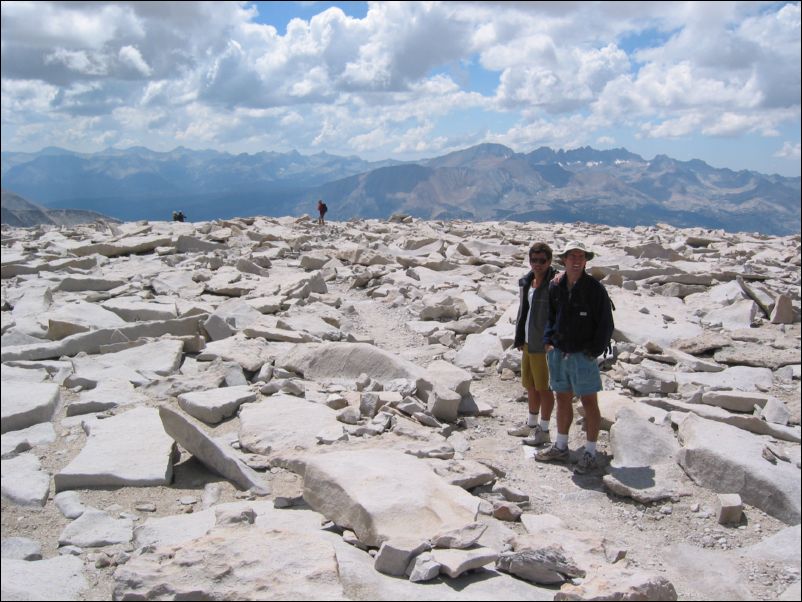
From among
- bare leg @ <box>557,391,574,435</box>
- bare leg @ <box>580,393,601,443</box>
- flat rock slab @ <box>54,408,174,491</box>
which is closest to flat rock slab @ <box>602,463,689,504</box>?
bare leg @ <box>580,393,601,443</box>

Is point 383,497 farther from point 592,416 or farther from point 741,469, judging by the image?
point 741,469

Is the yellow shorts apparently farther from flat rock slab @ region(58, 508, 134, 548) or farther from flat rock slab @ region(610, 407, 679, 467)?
flat rock slab @ region(58, 508, 134, 548)

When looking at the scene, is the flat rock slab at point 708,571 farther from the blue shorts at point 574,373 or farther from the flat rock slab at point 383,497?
the blue shorts at point 574,373

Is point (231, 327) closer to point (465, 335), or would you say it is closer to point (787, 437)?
point (465, 335)

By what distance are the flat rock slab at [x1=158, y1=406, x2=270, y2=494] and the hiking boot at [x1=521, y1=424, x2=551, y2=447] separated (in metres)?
3.35

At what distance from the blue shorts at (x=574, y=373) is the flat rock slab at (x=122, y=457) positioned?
423cm

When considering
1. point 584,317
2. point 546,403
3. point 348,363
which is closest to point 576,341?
point 584,317

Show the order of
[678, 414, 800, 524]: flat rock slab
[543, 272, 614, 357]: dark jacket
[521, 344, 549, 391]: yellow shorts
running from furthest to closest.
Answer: [521, 344, 549, 391]: yellow shorts
[543, 272, 614, 357]: dark jacket
[678, 414, 800, 524]: flat rock slab

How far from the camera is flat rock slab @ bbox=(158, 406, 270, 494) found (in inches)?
223

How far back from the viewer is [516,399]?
9.00 meters

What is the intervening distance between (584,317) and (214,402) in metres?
4.60

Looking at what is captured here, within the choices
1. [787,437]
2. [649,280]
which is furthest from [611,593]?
[649,280]

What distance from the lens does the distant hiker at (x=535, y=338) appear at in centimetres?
692

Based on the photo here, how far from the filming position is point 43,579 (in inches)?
156
